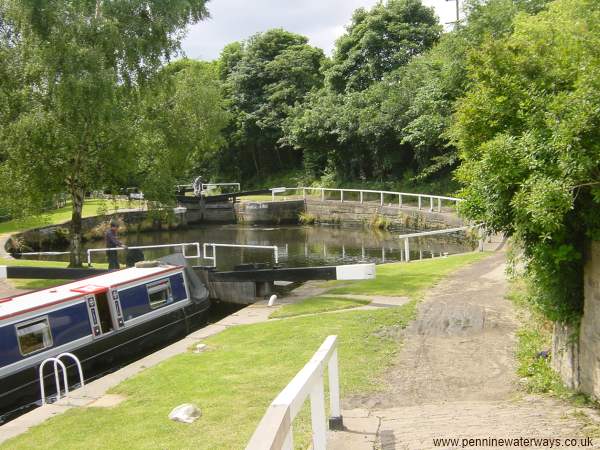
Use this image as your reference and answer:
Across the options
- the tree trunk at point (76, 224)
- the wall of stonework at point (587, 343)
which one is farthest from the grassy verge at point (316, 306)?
the tree trunk at point (76, 224)

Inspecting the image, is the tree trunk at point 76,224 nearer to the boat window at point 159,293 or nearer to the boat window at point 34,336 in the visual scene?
the boat window at point 159,293

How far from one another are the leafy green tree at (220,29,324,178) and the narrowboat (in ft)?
108

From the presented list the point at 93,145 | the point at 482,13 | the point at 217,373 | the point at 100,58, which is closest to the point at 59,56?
the point at 100,58

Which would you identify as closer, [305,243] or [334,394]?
[334,394]

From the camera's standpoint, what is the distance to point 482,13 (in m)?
25.5

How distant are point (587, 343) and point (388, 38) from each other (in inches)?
1387

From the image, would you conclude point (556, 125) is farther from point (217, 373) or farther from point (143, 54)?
point (143, 54)

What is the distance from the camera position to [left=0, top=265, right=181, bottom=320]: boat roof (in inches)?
383

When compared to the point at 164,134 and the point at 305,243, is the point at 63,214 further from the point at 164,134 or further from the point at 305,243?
the point at 164,134

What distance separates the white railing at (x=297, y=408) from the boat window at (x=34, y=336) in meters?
6.32

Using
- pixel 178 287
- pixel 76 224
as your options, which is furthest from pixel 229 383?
pixel 76 224

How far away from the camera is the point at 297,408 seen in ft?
10.9

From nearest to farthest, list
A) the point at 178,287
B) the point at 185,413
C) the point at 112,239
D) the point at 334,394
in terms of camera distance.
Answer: the point at 334,394, the point at 185,413, the point at 178,287, the point at 112,239

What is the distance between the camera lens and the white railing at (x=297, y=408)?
262 centimetres
